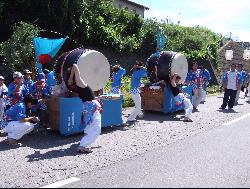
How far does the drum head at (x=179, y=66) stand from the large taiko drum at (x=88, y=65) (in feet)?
11.8

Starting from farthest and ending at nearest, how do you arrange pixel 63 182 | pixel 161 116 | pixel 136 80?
pixel 161 116 < pixel 136 80 < pixel 63 182

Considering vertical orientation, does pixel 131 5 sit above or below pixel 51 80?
above

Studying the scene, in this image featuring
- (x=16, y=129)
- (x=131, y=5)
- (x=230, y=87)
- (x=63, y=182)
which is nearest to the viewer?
(x=63, y=182)

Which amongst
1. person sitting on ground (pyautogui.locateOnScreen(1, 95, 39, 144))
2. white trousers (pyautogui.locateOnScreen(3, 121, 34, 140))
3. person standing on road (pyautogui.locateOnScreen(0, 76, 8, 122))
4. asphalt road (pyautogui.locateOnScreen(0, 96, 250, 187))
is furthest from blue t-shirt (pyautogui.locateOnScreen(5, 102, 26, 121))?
person standing on road (pyautogui.locateOnScreen(0, 76, 8, 122))

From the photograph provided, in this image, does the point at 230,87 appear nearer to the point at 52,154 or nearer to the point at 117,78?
the point at 117,78

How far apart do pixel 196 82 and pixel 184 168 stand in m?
8.28

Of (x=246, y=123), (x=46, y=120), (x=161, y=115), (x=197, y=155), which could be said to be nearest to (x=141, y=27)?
(x=161, y=115)

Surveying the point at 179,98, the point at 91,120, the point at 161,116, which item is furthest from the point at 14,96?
the point at 161,116

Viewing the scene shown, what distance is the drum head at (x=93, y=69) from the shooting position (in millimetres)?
9078

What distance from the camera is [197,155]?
7.27 m

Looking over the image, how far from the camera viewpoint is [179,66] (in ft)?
42.7

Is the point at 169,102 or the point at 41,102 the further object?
the point at 169,102

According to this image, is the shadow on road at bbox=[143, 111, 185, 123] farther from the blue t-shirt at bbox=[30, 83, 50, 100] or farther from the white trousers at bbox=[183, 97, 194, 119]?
the blue t-shirt at bbox=[30, 83, 50, 100]

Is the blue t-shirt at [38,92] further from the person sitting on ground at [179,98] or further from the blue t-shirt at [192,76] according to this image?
the blue t-shirt at [192,76]
